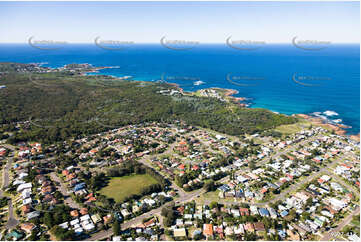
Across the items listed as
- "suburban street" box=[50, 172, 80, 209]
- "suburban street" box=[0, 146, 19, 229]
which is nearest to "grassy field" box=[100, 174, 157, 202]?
"suburban street" box=[50, 172, 80, 209]

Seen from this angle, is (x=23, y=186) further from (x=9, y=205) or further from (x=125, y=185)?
(x=125, y=185)

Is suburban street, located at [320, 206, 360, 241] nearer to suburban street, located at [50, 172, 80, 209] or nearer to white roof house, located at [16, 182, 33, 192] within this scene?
suburban street, located at [50, 172, 80, 209]

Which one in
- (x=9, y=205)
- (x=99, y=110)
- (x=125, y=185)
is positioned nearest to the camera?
(x=9, y=205)

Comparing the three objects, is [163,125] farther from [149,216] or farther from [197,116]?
[149,216]

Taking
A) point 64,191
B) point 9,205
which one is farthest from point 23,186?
point 64,191

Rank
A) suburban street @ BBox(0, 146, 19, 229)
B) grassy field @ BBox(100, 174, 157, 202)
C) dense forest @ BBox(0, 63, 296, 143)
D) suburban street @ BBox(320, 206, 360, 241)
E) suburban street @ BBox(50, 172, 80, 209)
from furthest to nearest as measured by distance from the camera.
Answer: dense forest @ BBox(0, 63, 296, 143) < grassy field @ BBox(100, 174, 157, 202) < suburban street @ BBox(50, 172, 80, 209) < suburban street @ BBox(0, 146, 19, 229) < suburban street @ BBox(320, 206, 360, 241)

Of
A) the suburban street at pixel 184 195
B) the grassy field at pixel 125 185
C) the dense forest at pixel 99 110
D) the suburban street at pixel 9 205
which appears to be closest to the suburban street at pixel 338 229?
the suburban street at pixel 184 195

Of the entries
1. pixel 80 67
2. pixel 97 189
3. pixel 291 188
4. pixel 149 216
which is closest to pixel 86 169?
pixel 97 189
